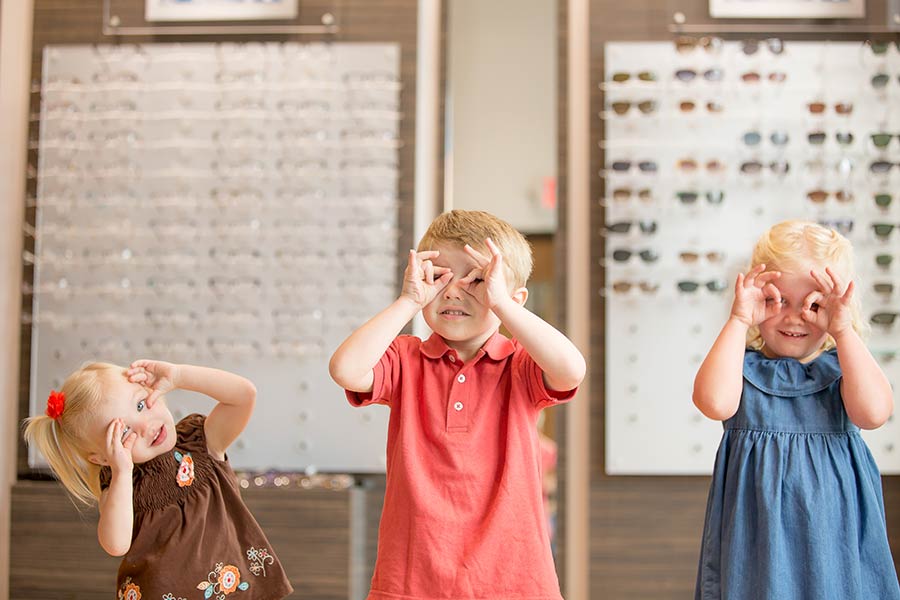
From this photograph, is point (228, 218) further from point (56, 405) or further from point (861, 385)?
point (861, 385)

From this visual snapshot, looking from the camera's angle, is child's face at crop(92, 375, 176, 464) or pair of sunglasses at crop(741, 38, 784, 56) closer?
child's face at crop(92, 375, 176, 464)

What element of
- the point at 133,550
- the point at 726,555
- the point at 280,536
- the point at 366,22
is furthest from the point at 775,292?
the point at 366,22

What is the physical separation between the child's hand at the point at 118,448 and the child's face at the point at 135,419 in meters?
0.03

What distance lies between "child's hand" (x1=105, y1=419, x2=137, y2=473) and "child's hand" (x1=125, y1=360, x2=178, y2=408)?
109mm

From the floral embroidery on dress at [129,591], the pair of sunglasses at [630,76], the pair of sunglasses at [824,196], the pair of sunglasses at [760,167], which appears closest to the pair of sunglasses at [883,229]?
the pair of sunglasses at [824,196]

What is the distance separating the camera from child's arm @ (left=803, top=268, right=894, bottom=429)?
1.98 metres

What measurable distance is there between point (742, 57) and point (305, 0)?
6.03ft

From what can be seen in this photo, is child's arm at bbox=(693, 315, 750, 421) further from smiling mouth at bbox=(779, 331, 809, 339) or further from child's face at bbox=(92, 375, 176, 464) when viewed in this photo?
child's face at bbox=(92, 375, 176, 464)

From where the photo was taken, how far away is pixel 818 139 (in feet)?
12.8

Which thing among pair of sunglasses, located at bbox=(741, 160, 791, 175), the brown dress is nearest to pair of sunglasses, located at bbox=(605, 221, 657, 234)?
pair of sunglasses, located at bbox=(741, 160, 791, 175)

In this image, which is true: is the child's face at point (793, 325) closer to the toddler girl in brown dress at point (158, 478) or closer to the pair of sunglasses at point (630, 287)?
the toddler girl in brown dress at point (158, 478)

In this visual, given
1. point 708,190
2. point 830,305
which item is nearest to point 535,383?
point 830,305

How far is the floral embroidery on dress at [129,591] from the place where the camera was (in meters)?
2.20

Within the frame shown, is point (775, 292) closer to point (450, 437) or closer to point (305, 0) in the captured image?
point (450, 437)
